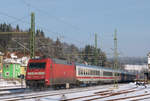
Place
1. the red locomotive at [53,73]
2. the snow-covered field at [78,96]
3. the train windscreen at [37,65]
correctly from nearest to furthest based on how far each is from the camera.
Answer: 1. the snow-covered field at [78,96]
2. the red locomotive at [53,73]
3. the train windscreen at [37,65]

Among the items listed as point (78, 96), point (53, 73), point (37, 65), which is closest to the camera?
point (78, 96)

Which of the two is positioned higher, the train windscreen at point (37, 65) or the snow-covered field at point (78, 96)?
the train windscreen at point (37, 65)

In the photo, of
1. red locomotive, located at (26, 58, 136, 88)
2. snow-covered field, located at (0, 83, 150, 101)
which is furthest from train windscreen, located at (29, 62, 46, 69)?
snow-covered field, located at (0, 83, 150, 101)

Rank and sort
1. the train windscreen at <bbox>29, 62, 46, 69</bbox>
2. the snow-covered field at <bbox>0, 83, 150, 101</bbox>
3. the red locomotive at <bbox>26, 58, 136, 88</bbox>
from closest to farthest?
the snow-covered field at <bbox>0, 83, 150, 101</bbox>, the red locomotive at <bbox>26, 58, 136, 88</bbox>, the train windscreen at <bbox>29, 62, 46, 69</bbox>

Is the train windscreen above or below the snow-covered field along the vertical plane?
above

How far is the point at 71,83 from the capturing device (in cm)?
3469

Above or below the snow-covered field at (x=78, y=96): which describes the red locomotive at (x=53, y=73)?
above

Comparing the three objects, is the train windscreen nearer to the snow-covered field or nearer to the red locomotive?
the red locomotive

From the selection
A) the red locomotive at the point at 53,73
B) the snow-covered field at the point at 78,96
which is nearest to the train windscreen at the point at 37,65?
the red locomotive at the point at 53,73

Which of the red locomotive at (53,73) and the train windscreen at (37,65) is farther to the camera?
the train windscreen at (37,65)

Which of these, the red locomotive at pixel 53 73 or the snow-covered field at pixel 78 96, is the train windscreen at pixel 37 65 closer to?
the red locomotive at pixel 53 73

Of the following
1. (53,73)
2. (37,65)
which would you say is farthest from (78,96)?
(37,65)

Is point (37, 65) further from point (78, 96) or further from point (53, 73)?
point (78, 96)

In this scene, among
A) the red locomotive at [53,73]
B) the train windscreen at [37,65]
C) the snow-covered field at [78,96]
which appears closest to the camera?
the snow-covered field at [78,96]
